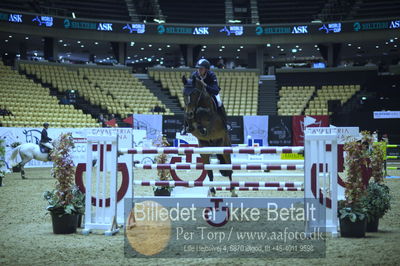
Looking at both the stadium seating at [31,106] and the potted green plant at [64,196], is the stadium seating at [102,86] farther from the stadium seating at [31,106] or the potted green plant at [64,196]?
the potted green plant at [64,196]

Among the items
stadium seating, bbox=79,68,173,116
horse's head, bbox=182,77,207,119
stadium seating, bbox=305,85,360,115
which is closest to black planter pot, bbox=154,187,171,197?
horse's head, bbox=182,77,207,119

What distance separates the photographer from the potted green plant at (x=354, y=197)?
5.57 metres

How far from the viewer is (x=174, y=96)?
32.0 metres

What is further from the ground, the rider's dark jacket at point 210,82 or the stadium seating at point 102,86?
the stadium seating at point 102,86

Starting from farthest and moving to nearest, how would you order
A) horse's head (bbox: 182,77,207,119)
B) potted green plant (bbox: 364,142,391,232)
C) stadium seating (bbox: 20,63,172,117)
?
stadium seating (bbox: 20,63,172,117) < horse's head (bbox: 182,77,207,119) < potted green plant (bbox: 364,142,391,232)

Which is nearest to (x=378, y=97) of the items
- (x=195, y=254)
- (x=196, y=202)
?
(x=196, y=202)

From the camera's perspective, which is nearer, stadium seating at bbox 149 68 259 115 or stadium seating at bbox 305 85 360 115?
stadium seating at bbox 305 85 360 115

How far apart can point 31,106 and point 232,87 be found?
1347 centimetres

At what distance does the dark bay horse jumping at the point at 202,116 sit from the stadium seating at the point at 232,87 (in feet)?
69.1

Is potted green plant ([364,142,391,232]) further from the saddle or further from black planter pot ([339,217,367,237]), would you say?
the saddle

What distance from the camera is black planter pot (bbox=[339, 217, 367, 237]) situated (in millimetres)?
5562

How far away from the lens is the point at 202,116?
290 inches

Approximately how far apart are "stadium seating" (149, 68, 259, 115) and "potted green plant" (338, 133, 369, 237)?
75.3 ft

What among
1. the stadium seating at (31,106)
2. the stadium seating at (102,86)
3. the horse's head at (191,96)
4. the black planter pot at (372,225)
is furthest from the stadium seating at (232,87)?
the black planter pot at (372,225)
